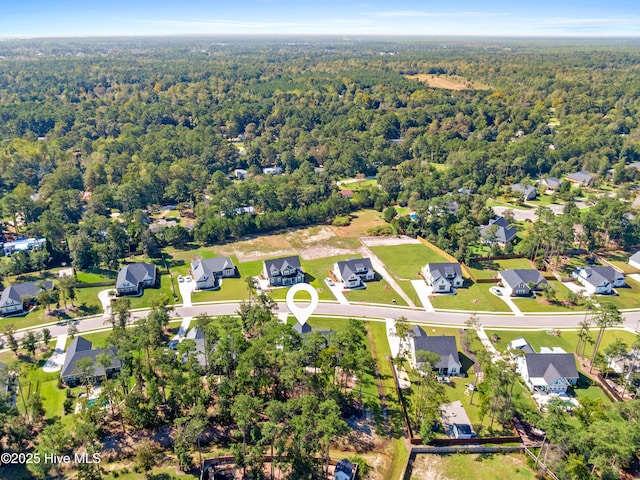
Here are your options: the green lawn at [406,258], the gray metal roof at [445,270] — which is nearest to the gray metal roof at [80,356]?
the green lawn at [406,258]

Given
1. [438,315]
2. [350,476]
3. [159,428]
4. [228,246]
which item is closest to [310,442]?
[350,476]

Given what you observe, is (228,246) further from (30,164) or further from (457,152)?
(457,152)

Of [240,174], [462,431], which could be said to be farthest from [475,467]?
[240,174]

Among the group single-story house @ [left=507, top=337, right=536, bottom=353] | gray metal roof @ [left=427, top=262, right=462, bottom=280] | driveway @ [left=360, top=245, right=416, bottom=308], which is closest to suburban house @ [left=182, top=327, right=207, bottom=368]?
driveway @ [left=360, top=245, right=416, bottom=308]

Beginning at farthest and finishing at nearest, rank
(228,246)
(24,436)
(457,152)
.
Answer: (457,152), (228,246), (24,436)

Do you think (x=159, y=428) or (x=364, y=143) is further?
(x=364, y=143)

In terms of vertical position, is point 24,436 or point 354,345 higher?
point 354,345

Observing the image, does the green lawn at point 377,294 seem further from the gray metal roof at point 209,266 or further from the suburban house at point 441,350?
the gray metal roof at point 209,266
